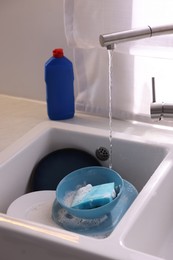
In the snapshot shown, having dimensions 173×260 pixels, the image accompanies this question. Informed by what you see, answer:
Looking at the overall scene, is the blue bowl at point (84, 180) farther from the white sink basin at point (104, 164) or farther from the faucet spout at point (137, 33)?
the faucet spout at point (137, 33)

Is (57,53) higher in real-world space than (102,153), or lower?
higher

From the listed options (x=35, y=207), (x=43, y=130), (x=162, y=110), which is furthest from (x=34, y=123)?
(x=162, y=110)

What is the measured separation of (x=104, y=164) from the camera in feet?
4.56

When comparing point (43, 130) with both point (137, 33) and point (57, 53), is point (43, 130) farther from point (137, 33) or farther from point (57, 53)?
point (137, 33)

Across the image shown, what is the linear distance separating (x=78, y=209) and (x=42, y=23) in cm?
74

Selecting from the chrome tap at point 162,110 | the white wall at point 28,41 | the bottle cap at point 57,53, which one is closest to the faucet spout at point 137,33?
the chrome tap at point 162,110

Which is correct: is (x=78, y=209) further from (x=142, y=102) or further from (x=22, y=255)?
(x=142, y=102)

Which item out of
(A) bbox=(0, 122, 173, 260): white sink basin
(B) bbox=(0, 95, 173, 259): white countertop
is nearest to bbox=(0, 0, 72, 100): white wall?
(B) bbox=(0, 95, 173, 259): white countertop

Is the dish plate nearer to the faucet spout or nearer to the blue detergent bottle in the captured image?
the blue detergent bottle

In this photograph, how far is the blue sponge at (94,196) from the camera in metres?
1.13

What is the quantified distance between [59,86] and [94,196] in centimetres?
42

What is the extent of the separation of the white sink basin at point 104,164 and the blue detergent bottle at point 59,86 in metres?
0.05

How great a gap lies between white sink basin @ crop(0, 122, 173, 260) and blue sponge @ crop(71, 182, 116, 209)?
0.30ft

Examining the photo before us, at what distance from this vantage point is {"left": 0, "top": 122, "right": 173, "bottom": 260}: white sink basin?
0.91 meters
